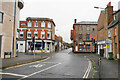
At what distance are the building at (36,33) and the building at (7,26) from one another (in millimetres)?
17613

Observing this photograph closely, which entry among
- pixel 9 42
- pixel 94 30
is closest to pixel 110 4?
pixel 94 30

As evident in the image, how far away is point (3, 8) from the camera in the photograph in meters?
18.2

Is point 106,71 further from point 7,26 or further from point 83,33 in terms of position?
point 83,33

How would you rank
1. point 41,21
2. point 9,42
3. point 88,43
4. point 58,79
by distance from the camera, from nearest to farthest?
point 58,79 < point 9,42 < point 41,21 < point 88,43

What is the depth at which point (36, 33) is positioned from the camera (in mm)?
39375

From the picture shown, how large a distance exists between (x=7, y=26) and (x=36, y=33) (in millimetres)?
20060

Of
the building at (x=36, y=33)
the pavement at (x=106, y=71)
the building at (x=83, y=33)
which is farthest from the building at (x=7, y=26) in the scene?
the building at (x=83, y=33)

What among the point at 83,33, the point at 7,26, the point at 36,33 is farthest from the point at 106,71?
the point at 83,33

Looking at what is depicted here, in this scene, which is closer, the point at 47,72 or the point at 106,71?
the point at 47,72

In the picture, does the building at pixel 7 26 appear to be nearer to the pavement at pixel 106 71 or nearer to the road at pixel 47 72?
the road at pixel 47 72

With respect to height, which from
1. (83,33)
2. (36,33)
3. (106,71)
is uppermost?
(83,33)

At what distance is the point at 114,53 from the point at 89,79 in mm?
14688

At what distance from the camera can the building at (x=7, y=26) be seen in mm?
18109

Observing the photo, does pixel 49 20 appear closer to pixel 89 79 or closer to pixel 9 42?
pixel 9 42
